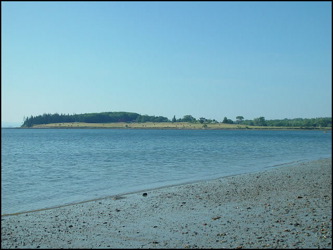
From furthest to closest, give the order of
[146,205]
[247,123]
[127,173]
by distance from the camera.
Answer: [247,123] → [127,173] → [146,205]

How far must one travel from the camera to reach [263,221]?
9711 millimetres

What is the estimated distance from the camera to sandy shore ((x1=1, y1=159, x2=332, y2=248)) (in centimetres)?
814

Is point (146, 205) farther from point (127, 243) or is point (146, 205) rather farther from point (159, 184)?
point (159, 184)

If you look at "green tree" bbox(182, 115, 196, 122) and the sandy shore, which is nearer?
the sandy shore

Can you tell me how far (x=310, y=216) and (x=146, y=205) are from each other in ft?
18.1

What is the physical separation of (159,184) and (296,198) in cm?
725

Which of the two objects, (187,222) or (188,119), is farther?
(188,119)

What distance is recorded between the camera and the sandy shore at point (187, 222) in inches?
320

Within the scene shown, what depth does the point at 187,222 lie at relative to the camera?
9.95 metres

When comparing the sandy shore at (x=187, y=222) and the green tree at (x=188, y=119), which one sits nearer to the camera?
the sandy shore at (x=187, y=222)

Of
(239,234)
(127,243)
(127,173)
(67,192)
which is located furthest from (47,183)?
(239,234)

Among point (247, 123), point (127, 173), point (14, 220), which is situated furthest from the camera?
point (247, 123)

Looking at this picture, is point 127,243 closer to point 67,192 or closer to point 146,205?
point 146,205

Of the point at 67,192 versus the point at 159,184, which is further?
the point at 159,184
